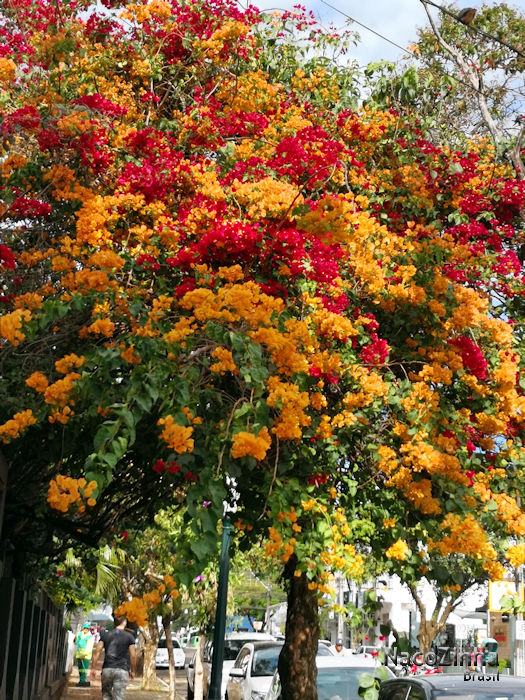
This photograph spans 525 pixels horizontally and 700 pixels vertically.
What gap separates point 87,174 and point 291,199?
7.22ft

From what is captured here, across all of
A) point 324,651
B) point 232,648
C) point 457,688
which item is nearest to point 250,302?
point 457,688

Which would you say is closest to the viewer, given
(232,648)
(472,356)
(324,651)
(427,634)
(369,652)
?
(472,356)

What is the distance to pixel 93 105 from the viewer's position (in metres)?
8.20

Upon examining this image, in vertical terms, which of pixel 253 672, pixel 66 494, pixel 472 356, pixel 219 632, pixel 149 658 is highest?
pixel 472 356

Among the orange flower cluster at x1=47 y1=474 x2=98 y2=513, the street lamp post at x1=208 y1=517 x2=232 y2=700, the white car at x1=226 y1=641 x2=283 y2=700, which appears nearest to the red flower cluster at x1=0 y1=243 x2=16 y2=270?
the orange flower cluster at x1=47 y1=474 x2=98 y2=513

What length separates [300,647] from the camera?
28.8 feet

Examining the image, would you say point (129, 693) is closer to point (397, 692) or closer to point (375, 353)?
point (397, 692)

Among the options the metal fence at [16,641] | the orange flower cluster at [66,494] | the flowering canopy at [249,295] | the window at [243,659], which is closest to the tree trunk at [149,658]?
the window at [243,659]

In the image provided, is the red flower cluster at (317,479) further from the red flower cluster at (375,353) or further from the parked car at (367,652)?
the parked car at (367,652)

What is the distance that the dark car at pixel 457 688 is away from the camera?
674 centimetres

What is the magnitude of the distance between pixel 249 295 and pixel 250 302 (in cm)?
10

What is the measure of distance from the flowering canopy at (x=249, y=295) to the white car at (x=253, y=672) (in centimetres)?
603

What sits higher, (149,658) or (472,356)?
(472,356)

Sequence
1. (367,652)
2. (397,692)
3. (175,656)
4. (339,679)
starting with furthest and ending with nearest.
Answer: (175,656) < (367,652) < (339,679) < (397,692)
